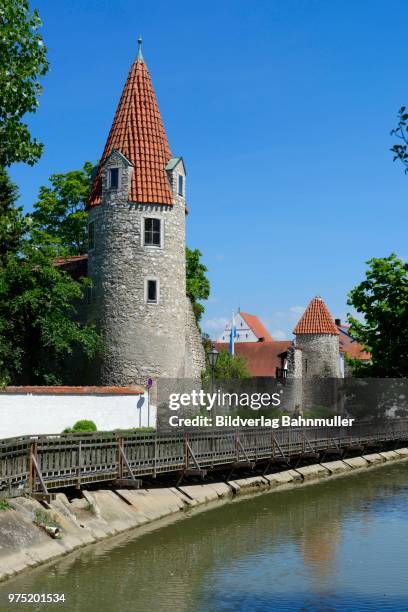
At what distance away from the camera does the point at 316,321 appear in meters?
75.1

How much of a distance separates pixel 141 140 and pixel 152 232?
4.96 meters

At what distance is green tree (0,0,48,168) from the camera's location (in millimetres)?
20953

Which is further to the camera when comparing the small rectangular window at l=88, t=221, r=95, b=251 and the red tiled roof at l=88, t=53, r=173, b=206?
the small rectangular window at l=88, t=221, r=95, b=251

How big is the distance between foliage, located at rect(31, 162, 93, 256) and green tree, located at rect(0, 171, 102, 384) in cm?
1479

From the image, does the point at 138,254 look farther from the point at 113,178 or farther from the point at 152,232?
the point at 113,178

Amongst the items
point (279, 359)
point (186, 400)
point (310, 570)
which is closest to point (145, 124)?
point (186, 400)

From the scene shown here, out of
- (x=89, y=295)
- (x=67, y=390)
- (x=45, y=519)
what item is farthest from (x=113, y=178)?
(x=45, y=519)

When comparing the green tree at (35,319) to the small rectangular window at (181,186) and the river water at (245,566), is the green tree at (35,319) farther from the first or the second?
the river water at (245,566)

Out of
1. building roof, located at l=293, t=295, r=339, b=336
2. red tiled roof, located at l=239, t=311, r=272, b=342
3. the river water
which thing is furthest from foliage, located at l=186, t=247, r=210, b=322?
red tiled roof, located at l=239, t=311, r=272, b=342

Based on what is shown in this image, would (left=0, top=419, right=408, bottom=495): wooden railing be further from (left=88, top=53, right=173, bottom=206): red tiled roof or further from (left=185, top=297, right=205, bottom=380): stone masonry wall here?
(left=88, top=53, right=173, bottom=206): red tiled roof

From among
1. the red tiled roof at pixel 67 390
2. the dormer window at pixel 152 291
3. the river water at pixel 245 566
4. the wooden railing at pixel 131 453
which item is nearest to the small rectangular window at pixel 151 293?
the dormer window at pixel 152 291

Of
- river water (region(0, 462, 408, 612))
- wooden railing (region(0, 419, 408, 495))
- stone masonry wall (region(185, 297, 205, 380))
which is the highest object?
stone masonry wall (region(185, 297, 205, 380))

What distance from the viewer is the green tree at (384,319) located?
5278 cm

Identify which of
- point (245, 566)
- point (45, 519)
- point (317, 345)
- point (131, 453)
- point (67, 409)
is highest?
point (317, 345)
